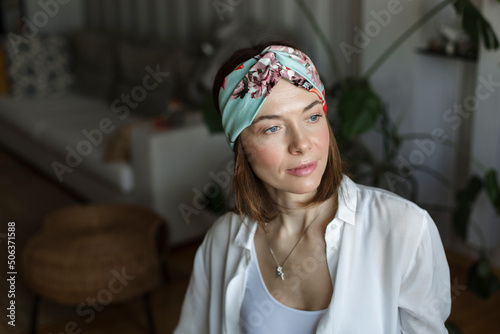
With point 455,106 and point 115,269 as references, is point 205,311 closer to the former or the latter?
point 115,269

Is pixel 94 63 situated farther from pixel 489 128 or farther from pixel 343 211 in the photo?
pixel 343 211

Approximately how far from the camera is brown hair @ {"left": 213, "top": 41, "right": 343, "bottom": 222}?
126 cm

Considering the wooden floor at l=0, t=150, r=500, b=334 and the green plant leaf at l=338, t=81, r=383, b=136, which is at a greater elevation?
the green plant leaf at l=338, t=81, r=383, b=136

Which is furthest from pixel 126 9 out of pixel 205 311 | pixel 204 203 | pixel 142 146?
pixel 205 311

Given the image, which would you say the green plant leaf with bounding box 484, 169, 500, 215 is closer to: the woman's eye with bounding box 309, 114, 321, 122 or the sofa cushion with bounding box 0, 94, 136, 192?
the woman's eye with bounding box 309, 114, 321, 122

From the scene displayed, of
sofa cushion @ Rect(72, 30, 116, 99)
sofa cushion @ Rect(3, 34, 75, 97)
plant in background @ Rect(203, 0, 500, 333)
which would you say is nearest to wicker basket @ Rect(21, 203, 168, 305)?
plant in background @ Rect(203, 0, 500, 333)

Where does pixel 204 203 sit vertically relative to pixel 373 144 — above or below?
below

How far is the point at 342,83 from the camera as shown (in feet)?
9.39

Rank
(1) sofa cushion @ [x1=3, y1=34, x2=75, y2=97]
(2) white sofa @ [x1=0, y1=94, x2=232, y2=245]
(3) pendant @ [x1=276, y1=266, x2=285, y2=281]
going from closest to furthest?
(3) pendant @ [x1=276, y1=266, x2=285, y2=281], (2) white sofa @ [x1=0, y1=94, x2=232, y2=245], (1) sofa cushion @ [x1=3, y1=34, x2=75, y2=97]

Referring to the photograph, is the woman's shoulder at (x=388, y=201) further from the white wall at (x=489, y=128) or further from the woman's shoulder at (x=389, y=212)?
the white wall at (x=489, y=128)

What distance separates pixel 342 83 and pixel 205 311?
5.59ft

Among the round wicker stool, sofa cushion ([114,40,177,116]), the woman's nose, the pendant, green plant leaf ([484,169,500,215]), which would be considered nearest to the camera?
the woman's nose

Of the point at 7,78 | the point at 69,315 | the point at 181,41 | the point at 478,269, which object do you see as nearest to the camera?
the point at 478,269

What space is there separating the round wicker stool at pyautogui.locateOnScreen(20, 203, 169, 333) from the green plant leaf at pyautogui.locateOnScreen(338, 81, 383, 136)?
1000 mm
